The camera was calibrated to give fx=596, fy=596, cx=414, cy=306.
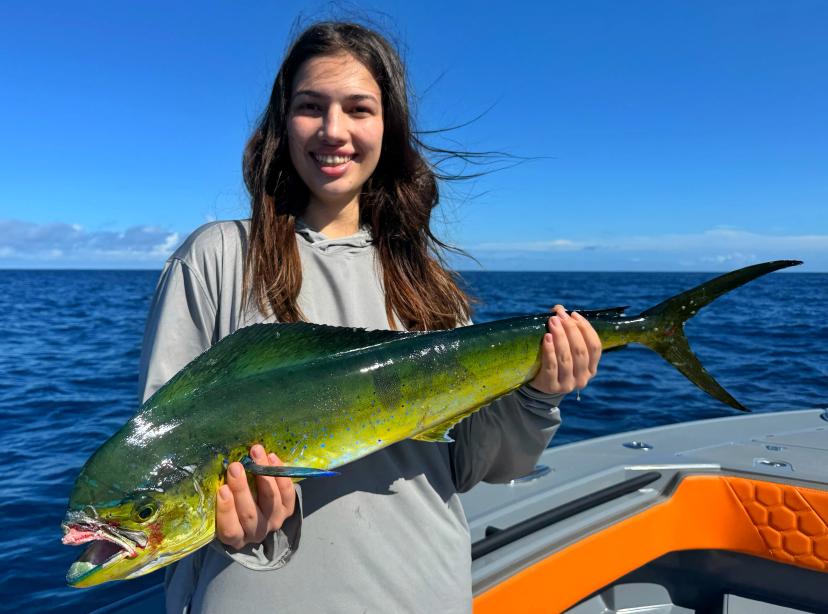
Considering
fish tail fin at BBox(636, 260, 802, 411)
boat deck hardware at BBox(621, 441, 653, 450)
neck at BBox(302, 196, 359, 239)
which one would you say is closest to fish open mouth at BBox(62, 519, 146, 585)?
neck at BBox(302, 196, 359, 239)

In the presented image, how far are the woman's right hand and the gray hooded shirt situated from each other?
63 mm

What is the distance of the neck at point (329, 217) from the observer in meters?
2.20

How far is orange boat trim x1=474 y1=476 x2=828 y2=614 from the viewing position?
297 centimetres

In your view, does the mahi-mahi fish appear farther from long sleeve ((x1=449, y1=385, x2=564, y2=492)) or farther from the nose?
the nose

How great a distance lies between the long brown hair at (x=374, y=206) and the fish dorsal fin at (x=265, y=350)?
222 mm

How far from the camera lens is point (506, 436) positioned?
2.02 m

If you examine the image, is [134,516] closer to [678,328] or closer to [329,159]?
[329,159]

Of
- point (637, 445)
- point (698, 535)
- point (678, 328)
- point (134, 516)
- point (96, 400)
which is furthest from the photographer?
point (96, 400)

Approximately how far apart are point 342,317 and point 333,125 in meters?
0.64

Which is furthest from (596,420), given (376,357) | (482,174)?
(376,357)

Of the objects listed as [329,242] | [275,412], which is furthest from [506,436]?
[329,242]

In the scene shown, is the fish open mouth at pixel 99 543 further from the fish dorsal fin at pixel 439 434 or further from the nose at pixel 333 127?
the nose at pixel 333 127

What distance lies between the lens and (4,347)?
55.0ft

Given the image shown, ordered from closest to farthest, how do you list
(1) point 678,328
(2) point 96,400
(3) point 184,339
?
(3) point 184,339 < (1) point 678,328 < (2) point 96,400
